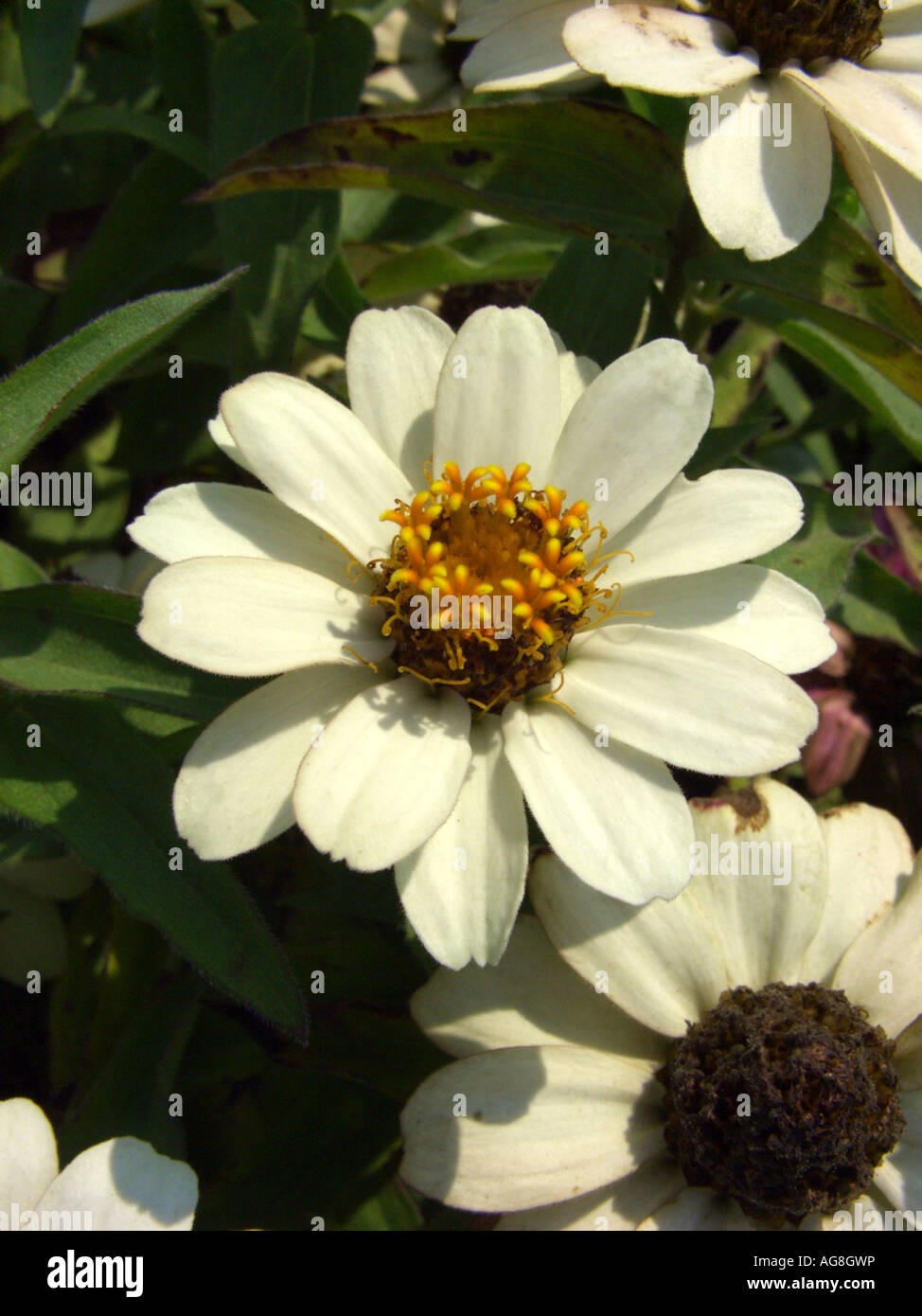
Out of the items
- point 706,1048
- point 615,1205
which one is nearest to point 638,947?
point 706,1048

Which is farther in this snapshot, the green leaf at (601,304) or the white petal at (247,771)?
the green leaf at (601,304)

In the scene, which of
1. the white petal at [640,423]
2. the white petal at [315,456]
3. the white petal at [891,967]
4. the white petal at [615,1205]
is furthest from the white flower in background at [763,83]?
the white petal at [615,1205]

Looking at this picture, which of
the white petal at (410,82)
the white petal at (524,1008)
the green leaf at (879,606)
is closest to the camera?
the white petal at (524,1008)

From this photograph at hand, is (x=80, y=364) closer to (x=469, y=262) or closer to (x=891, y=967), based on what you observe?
(x=469, y=262)

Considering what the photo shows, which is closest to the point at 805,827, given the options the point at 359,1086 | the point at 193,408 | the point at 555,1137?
the point at 555,1137

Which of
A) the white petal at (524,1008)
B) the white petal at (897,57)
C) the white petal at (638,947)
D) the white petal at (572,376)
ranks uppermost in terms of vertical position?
the white petal at (897,57)

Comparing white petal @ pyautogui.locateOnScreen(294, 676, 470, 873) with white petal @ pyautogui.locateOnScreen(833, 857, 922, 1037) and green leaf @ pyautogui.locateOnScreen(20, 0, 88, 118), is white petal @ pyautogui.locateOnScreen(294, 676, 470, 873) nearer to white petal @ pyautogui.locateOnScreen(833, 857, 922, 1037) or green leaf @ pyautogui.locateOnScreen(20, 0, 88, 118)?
white petal @ pyautogui.locateOnScreen(833, 857, 922, 1037)

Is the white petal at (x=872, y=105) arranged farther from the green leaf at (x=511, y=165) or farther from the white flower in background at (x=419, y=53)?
the white flower in background at (x=419, y=53)
